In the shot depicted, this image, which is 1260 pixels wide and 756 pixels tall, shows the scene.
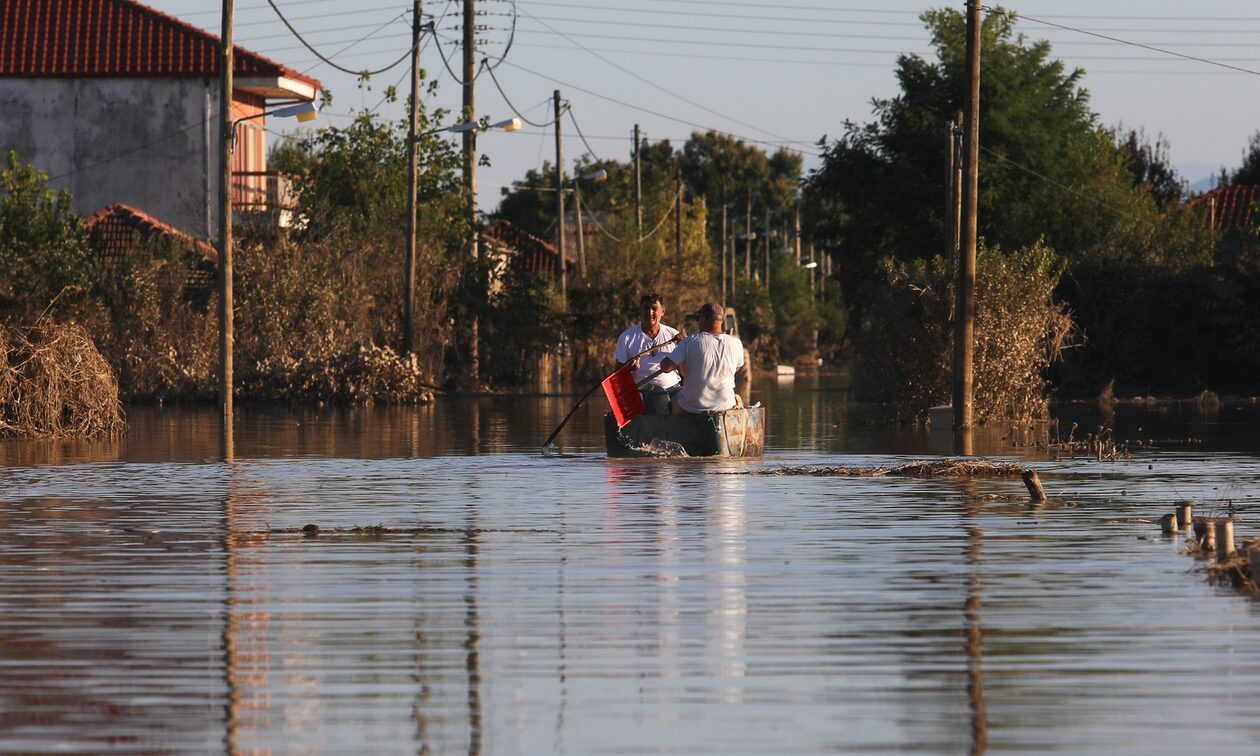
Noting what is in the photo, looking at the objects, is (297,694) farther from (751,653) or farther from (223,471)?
(223,471)

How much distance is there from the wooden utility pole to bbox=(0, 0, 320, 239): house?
33.2m

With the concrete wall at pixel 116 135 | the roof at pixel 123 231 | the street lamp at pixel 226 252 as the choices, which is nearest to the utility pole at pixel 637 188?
the concrete wall at pixel 116 135

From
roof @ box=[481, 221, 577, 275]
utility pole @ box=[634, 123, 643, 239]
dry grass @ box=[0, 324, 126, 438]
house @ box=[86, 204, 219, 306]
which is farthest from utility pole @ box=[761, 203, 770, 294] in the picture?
dry grass @ box=[0, 324, 126, 438]

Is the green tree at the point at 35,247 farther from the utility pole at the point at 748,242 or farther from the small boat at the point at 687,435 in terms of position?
the utility pole at the point at 748,242

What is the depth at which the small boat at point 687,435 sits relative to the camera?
23.8 meters

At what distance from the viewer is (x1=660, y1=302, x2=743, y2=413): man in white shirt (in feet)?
76.0

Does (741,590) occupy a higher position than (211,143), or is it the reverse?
(211,143)

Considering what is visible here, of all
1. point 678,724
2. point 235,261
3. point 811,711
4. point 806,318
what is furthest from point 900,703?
point 806,318

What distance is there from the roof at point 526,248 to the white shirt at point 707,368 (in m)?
36.2

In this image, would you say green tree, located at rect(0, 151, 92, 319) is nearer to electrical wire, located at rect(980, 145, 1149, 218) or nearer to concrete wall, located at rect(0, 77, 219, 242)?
concrete wall, located at rect(0, 77, 219, 242)

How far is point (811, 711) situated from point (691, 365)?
15.2 metres

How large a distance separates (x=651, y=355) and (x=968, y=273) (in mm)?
9734

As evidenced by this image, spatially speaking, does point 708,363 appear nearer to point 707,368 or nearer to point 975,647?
A: point 707,368

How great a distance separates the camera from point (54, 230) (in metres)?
49.5
